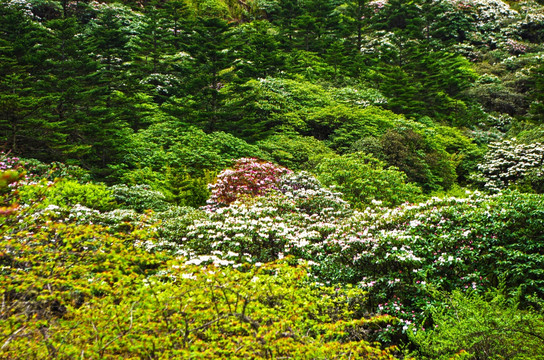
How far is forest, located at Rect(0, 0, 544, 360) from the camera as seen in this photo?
3.49 m

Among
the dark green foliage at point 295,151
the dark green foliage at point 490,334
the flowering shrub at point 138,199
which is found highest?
the dark green foliage at point 295,151

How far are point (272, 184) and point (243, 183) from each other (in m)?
0.84

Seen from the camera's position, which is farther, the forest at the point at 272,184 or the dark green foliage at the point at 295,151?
the dark green foliage at the point at 295,151

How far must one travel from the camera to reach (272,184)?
1075 cm

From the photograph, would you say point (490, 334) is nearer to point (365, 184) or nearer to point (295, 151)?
point (365, 184)

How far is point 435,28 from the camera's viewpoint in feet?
105

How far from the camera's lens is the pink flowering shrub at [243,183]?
10469 mm

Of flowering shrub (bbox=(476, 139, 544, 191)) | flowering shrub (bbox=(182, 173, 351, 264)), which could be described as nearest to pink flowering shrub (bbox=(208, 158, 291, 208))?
flowering shrub (bbox=(182, 173, 351, 264))

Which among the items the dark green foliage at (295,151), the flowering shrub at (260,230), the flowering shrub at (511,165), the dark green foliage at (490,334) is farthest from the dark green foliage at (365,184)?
the dark green foliage at (490,334)

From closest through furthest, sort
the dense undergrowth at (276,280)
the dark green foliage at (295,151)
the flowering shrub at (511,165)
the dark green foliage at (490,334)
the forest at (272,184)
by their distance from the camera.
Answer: the dense undergrowth at (276,280), the forest at (272,184), the dark green foliage at (490,334), the dark green foliage at (295,151), the flowering shrub at (511,165)

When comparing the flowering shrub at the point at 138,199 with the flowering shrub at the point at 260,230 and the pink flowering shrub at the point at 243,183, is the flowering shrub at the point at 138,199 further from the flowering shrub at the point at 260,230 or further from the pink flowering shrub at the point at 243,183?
the flowering shrub at the point at 260,230

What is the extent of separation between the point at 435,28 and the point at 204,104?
957 inches

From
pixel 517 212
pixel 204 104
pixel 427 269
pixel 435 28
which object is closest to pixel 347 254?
pixel 427 269

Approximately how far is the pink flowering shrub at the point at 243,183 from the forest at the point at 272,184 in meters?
0.07
